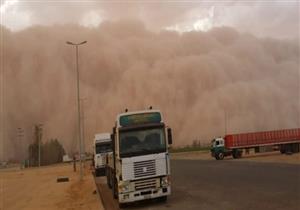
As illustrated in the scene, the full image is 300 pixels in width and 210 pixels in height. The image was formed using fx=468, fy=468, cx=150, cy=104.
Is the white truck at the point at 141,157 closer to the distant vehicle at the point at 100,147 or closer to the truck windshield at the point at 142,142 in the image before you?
the truck windshield at the point at 142,142

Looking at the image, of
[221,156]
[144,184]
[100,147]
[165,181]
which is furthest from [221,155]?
[144,184]

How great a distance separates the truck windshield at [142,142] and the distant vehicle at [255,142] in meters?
38.2

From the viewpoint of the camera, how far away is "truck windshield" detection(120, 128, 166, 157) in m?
16.2

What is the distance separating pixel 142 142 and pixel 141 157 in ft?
1.84

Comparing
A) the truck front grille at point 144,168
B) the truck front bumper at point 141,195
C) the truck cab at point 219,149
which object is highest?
the truck cab at point 219,149

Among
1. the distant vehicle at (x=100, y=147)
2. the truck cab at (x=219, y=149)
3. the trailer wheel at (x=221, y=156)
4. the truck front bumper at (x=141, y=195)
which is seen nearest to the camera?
the truck front bumper at (x=141, y=195)

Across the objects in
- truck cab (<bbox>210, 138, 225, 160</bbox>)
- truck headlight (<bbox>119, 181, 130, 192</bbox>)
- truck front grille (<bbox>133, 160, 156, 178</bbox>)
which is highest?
truck cab (<bbox>210, 138, 225, 160</bbox>)

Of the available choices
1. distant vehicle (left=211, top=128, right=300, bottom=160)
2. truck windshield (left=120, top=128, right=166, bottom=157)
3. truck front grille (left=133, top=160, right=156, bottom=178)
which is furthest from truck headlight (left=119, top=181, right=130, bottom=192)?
distant vehicle (left=211, top=128, right=300, bottom=160)

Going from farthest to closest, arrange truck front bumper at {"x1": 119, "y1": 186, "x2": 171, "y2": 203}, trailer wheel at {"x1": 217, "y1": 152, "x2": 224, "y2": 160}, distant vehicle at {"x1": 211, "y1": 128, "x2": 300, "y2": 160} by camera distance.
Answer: distant vehicle at {"x1": 211, "y1": 128, "x2": 300, "y2": 160}, trailer wheel at {"x1": 217, "y1": 152, "x2": 224, "y2": 160}, truck front bumper at {"x1": 119, "y1": 186, "x2": 171, "y2": 203}

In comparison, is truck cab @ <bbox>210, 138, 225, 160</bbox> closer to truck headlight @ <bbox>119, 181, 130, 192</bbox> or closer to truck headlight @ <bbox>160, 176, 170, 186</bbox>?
truck headlight @ <bbox>160, 176, 170, 186</bbox>

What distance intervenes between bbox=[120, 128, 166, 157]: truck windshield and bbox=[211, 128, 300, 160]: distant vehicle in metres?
38.2

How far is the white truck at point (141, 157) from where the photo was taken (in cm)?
1600

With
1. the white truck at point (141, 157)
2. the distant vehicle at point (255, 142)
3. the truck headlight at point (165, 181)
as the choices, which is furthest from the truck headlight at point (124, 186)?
the distant vehicle at point (255, 142)

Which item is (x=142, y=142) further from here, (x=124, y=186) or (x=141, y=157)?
(x=124, y=186)
